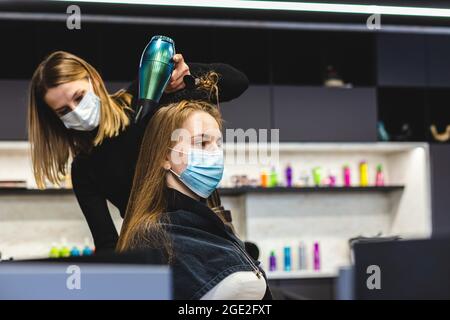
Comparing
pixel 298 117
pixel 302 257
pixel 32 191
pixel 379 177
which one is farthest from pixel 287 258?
pixel 32 191

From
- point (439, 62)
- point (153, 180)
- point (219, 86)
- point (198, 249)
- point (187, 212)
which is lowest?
point (198, 249)

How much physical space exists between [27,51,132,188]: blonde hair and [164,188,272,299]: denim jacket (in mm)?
394

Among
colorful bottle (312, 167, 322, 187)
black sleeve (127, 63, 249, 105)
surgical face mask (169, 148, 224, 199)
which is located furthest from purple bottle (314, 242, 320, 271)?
surgical face mask (169, 148, 224, 199)

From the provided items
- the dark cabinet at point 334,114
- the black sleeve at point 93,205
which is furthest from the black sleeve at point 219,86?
the dark cabinet at point 334,114

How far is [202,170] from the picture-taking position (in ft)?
5.75

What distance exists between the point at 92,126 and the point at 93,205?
0.28m

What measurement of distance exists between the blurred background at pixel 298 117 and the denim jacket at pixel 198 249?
0.39 metres

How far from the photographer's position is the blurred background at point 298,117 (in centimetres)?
216

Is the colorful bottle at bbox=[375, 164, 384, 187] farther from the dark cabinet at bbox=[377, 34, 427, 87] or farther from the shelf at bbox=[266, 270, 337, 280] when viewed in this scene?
the shelf at bbox=[266, 270, 337, 280]

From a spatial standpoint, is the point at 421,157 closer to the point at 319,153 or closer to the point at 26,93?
the point at 319,153

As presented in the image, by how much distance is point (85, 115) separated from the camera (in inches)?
76.1

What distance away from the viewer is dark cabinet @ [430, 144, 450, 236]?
3092mm

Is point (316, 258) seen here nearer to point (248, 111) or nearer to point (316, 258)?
point (316, 258)
